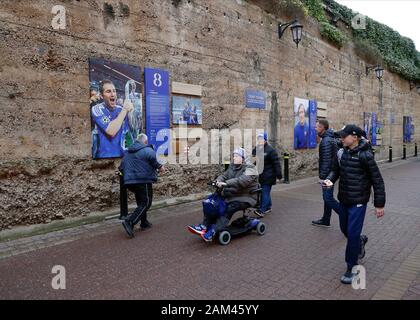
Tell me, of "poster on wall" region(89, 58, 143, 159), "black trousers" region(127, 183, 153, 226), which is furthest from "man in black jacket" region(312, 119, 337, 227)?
"poster on wall" region(89, 58, 143, 159)

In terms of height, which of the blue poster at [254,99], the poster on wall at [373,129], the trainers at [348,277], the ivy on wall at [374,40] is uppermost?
the ivy on wall at [374,40]

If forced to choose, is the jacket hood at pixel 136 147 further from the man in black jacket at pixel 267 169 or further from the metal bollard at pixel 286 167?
the metal bollard at pixel 286 167

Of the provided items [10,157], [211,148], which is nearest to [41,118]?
[10,157]

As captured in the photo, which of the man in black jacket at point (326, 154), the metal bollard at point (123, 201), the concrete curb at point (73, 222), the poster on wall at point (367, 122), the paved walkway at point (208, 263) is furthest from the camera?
the poster on wall at point (367, 122)

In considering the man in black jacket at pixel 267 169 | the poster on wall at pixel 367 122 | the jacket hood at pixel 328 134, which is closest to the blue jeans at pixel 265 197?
the man in black jacket at pixel 267 169

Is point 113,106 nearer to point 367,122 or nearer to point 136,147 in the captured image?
point 136,147

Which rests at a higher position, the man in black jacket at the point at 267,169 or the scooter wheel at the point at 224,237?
the man in black jacket at the point at 267,169

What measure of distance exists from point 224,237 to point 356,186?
7.12 ft

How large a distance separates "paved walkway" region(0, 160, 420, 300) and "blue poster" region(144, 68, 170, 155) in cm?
208

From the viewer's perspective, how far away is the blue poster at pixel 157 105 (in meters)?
7.77

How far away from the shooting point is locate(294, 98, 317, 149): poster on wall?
A: 504 inches

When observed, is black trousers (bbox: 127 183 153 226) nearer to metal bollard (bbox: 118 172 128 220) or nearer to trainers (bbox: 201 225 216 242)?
metal bollard (bbox: 118 172 128 220)

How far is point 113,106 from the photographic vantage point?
718cm
